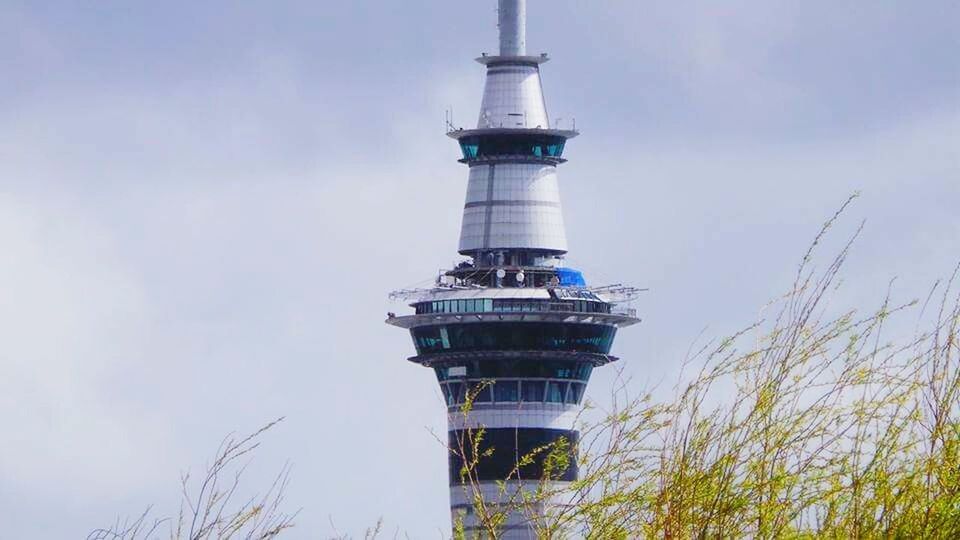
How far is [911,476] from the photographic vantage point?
17.0 m

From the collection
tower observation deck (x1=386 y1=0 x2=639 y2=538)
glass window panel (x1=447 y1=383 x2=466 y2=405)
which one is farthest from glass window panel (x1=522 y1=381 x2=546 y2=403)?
glass window panel (x1=447 y1=383 x2=466 y2=405)

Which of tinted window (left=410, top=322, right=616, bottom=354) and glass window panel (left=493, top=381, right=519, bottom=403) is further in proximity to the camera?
glass window panel (left=493, top=381, right=519, bottom=403)

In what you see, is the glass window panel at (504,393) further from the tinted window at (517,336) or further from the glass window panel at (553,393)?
the glass window panel at (553,393)

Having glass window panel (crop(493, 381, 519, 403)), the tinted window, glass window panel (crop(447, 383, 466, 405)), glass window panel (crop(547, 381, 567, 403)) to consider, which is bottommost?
glass window panel (crop(493, 381, 519, 403))

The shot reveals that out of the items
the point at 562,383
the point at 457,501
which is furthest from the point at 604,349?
the point at 457,501

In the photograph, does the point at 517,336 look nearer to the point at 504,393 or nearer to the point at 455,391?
the point at 504,393

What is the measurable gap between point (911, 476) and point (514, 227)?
18297cm

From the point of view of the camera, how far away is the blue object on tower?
197000 mm

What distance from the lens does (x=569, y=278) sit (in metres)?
198

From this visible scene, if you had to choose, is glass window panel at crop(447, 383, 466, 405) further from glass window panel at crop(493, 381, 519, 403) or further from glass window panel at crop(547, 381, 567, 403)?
glass window panel at crop(547, 381, 567, 403)

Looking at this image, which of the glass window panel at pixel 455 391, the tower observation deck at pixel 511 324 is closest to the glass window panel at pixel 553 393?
the tower observation deck at pixel 511 324

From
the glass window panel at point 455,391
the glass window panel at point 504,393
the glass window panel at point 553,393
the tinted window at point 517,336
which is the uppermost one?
the tinted window at point 517,336

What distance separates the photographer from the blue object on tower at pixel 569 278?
197 meters

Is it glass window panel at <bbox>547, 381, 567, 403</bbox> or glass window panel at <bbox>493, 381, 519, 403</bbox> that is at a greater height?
glass window panel at <bbox>547, 381, 567, 403</bbox>
